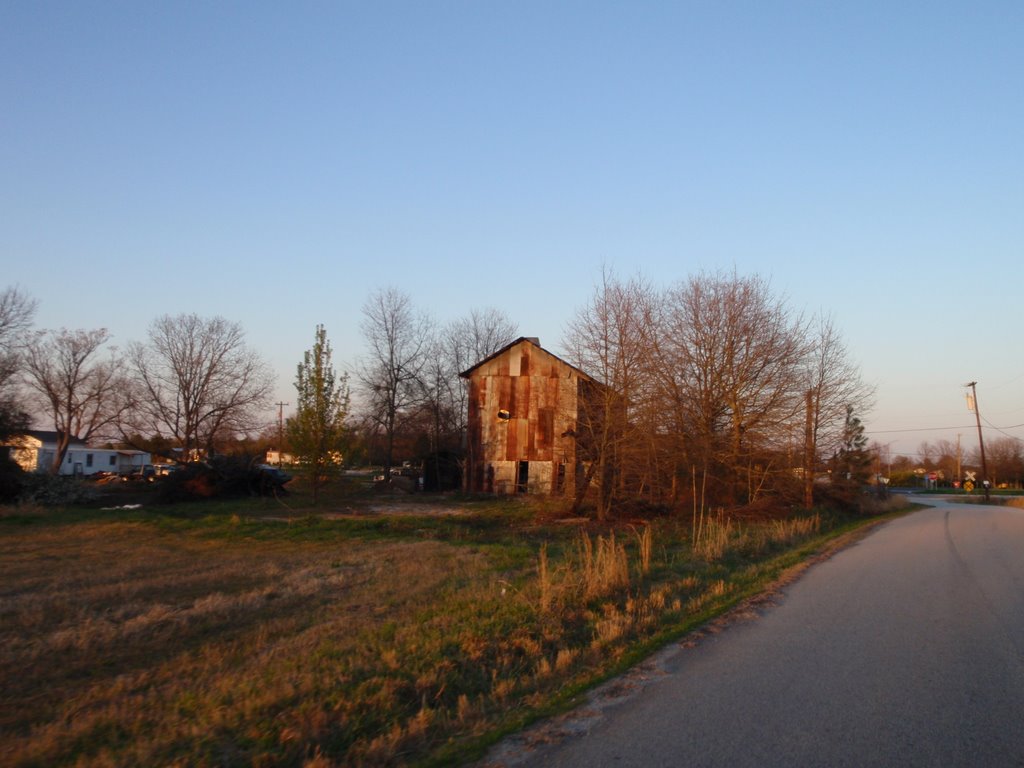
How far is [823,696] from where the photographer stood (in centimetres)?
630

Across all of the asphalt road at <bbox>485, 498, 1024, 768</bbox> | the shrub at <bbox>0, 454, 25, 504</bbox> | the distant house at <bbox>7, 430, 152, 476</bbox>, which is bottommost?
the asphalt road at <bbox>485, 498, 1024, 768</bbox>

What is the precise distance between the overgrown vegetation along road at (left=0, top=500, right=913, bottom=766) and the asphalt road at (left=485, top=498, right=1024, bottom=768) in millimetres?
586

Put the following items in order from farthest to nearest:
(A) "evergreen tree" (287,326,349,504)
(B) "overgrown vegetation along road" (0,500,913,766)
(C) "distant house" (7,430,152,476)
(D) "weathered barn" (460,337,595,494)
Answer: (C) "distant house" (7,430,152,476)
(D) "weathered barn" (460,337,595,494)
(A) "evergreen tree" (287,326,349,504)
(B) "overgrown vegetation along road" (0,500,913,766)

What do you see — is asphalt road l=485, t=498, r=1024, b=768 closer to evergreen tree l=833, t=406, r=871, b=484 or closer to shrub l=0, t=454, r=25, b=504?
evergreen tree l=833, t=406, r=871, b=484

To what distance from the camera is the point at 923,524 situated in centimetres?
2864

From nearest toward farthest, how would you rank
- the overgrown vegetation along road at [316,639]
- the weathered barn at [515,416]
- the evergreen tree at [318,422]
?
the overgrown vegetation along road at [316,639], the evergreen tree at [318,422], the weathered barn at [515,416]

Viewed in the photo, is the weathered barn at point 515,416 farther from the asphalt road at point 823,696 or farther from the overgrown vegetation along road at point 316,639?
the asphalt road at point 823,696

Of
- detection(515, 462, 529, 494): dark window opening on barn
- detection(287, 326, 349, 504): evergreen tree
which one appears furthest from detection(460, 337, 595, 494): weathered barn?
detection(287, 326, 349, 504): evergreen tree

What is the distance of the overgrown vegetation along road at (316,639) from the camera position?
5.65 m

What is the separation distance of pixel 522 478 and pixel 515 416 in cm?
337

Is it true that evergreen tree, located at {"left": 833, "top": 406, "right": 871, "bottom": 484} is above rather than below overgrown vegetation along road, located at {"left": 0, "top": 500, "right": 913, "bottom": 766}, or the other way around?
above

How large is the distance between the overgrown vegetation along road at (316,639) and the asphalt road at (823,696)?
586 mm

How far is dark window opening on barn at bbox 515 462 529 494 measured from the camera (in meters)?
40.8

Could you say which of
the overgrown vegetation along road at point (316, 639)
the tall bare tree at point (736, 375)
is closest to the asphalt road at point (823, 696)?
the overgrown vegetation along road at point (316, 639)
